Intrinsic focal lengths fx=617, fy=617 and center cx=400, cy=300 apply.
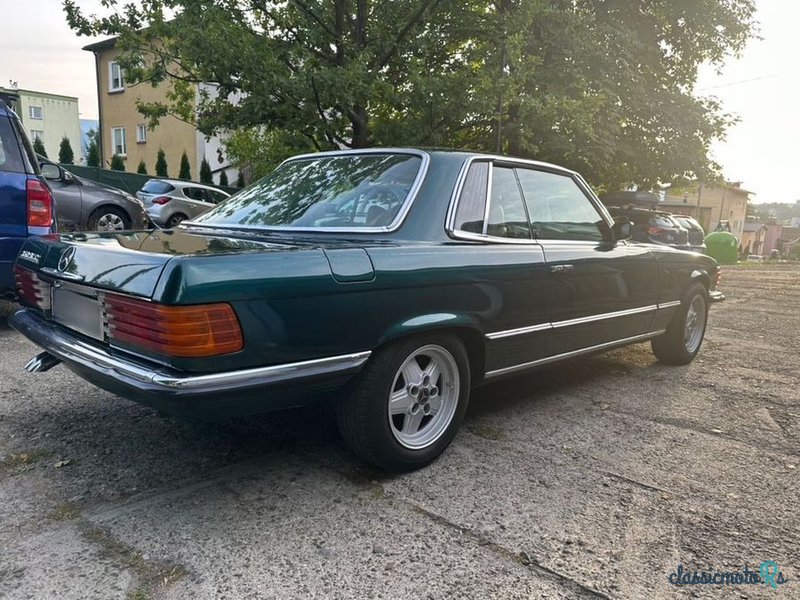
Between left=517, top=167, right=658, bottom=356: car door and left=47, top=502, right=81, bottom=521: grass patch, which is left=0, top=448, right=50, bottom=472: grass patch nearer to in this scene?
left=47, top=502, right=81, bottom=521: grass patch

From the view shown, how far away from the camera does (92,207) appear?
31.6 ft

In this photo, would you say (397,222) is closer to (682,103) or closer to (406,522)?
(406,522)

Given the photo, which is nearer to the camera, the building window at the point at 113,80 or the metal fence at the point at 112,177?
the metal fence at the point at 112,177

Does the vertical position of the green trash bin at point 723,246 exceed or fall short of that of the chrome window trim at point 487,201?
it falls short

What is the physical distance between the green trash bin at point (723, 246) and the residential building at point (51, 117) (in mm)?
44978

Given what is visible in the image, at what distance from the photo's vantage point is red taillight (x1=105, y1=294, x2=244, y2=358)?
2.18 metres

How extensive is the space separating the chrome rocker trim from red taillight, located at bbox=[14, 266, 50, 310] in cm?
17

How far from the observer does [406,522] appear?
249 cm

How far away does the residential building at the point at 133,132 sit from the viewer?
27.6 meters

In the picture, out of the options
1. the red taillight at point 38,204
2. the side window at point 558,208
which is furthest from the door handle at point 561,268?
the red taillight at point 38,204

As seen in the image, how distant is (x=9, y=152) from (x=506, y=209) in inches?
171

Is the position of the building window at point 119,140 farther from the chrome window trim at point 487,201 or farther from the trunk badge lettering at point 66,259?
the chrome window trim at point 487,201

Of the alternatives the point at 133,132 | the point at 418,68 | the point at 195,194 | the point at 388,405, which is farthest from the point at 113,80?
the point at 388,405

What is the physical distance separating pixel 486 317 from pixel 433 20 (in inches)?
359
